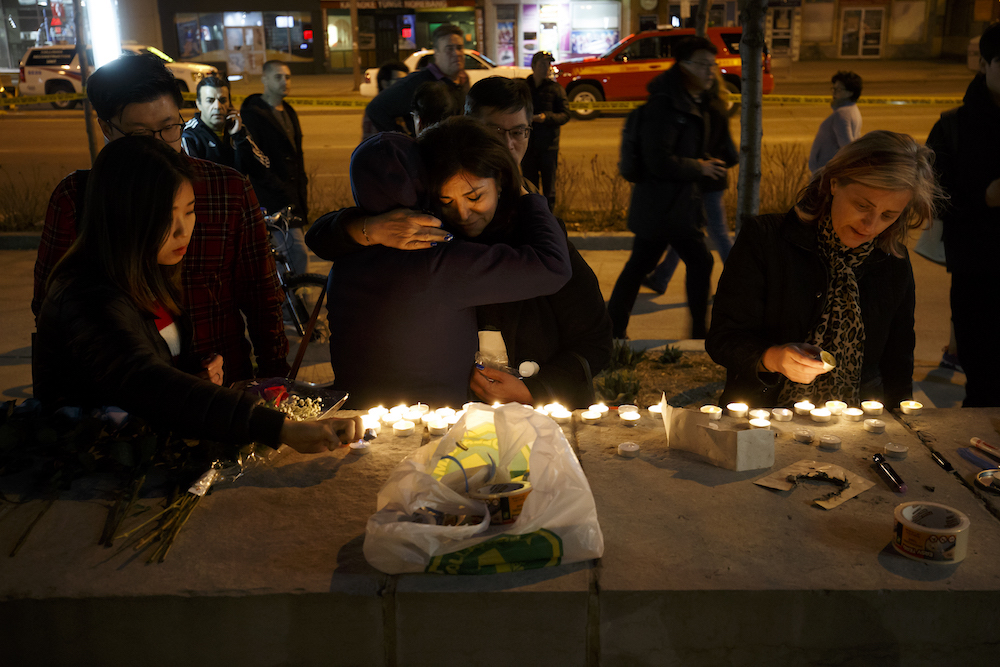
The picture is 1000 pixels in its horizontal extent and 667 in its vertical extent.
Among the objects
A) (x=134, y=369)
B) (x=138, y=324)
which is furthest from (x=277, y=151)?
(x=134, y=369)

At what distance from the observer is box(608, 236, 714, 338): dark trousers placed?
5797mm

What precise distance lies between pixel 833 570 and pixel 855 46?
37.4m

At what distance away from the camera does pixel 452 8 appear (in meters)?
32.1

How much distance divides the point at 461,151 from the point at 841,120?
20.0ft

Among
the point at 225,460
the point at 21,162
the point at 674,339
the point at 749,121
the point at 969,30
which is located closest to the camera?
the point at 225,460

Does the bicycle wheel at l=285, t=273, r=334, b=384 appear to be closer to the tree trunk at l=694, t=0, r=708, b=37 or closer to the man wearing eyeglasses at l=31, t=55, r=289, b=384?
the man wearing eyeglasses at l=31, t=55, r=289, b=384

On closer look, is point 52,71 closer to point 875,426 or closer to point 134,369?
point 134,369

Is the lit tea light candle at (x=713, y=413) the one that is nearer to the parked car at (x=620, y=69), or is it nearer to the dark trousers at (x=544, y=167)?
the dark trousers at (x=544, y=167)

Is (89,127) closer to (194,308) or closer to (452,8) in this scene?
(194,308)

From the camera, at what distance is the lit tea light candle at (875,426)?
2.46m

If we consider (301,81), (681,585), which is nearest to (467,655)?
(681,585)

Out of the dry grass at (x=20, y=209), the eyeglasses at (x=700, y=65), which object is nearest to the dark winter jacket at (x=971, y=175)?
the eyeglasses at (x=700, y=65)

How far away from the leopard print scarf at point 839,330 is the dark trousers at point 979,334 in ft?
3.58

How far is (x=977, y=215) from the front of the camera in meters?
3.84
